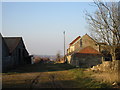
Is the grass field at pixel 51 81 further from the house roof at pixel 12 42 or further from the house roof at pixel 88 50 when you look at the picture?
the house roof at pixel 88 50

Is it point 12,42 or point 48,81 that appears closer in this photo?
point 48,81

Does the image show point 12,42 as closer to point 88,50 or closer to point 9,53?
point 9,53

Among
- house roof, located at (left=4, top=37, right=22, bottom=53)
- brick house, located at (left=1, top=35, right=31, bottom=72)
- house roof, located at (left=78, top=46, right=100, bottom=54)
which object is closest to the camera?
brick house, located at (left=1, top=35, right=31, bottom=72)

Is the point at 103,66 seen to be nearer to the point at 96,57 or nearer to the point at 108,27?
the point at 108,27

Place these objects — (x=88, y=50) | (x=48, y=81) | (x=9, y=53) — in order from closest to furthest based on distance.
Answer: (x=48, y=81) → (x=9, y=53) → (x=88, y=50)

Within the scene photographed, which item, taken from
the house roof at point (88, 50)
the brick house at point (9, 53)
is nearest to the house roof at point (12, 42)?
the brick house at point (9, 53)

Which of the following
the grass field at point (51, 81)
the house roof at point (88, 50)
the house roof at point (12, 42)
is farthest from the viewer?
the house roof at point (88, 50)

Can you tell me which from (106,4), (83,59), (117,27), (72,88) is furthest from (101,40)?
(83,59)

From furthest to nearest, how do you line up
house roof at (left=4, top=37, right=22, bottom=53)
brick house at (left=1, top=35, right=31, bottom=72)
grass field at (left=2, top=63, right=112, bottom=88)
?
house roof at (left=4, top=37, right=22, bottom=53), brick house at (left=1, top=35, right=31, bottom=72), grass field at (left=2, top=63, right=112, bottom=88)

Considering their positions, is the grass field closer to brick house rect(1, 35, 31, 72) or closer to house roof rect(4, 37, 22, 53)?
brick house rect(1, 35, 31, 72)

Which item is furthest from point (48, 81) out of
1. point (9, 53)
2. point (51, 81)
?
point (9, 53)

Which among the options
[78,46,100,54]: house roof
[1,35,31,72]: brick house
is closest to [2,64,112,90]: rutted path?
[1,35,31,72]: brick house

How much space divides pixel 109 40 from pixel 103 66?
320cm

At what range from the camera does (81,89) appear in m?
11.2
